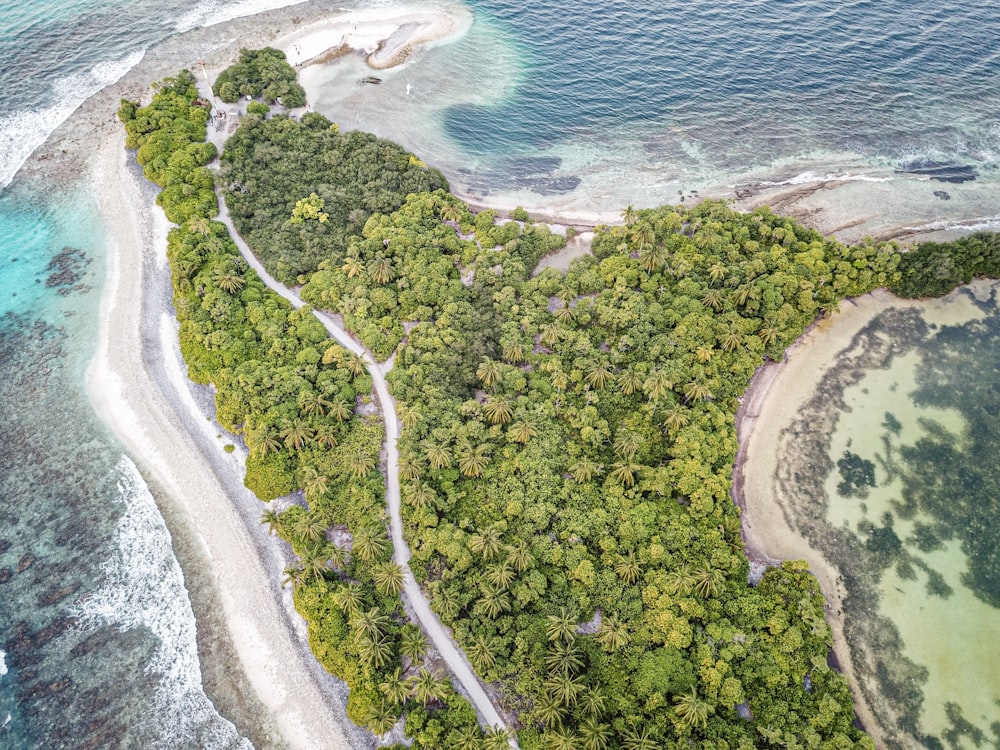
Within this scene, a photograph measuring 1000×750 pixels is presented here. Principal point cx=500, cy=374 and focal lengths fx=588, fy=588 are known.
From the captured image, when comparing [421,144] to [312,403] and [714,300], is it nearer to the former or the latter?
[312,403]

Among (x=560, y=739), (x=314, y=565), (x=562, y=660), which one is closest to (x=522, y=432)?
(x=562, y=660)

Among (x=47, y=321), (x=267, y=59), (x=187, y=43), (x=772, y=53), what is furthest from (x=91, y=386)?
(x=772, y=53)

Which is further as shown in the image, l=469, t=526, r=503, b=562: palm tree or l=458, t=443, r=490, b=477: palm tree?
l=458, t=443, r=490, b=477: palm tree

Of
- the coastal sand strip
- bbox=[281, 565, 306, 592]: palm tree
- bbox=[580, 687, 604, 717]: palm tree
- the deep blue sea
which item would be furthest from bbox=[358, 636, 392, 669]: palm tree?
bbox=[580, 687, 604, 717]: palm tree

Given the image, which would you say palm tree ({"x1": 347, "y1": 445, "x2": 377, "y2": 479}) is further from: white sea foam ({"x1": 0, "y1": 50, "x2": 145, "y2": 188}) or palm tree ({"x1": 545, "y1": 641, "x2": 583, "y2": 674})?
white sea foam ({"x1": 0, "y1": 50, "x2": 145, "y2": 188})

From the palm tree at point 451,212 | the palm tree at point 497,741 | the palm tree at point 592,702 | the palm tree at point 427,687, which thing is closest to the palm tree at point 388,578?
the palm tree at point 427,687
